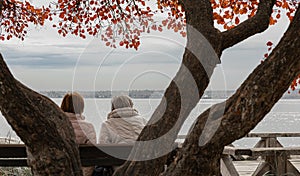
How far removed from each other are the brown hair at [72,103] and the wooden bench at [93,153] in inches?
17.8

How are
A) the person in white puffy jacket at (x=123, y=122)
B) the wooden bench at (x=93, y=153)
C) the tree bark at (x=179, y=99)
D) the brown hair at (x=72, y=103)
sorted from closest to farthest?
1. the tree bark at (x=179, y=99)
2. the wooden bench at (x=93, y=153)
3. the brown hair at (x=72, y=103)
4. the person in white puffy jacket at (x=123, y=122)

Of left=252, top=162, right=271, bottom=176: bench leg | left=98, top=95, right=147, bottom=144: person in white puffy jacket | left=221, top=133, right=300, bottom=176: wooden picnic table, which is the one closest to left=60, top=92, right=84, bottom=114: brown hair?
left=98, top=95, right=147, bottom=144: person in white puffy jacket

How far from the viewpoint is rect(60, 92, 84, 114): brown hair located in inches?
183

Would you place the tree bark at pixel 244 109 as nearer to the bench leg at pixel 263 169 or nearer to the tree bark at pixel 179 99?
the tree bark at pixel 179 99

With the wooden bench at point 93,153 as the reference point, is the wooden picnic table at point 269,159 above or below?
below

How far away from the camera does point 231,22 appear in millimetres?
6402

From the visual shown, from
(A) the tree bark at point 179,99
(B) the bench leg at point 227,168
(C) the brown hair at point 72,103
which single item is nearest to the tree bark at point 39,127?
(A) the tree bark at point 179,99

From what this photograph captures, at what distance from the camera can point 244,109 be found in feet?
8.30

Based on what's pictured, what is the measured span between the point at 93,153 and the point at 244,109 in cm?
212

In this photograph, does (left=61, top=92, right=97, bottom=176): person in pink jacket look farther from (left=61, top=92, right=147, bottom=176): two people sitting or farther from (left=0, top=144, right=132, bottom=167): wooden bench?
(left=0, top=144, right=132, bottom=167): wooden bench

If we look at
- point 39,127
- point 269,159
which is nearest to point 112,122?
point 269,159

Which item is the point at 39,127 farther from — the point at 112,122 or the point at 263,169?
the point at 263,169

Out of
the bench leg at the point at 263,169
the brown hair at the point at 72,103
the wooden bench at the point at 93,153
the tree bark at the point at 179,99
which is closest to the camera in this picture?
the tree bark at the point at 179,99

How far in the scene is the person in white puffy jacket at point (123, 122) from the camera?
475 centimetres
